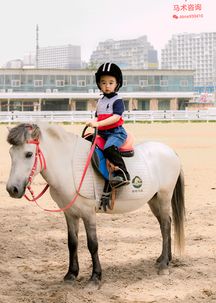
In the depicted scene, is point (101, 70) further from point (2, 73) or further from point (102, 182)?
point (2, 73)

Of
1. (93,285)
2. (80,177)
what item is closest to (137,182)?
(80,177)

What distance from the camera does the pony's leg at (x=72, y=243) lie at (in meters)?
5.14

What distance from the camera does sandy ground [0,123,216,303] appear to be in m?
4.84

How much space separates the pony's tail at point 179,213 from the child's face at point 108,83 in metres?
1.40

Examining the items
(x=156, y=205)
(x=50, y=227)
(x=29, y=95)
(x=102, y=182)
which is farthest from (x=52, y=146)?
(x=29, y=95)

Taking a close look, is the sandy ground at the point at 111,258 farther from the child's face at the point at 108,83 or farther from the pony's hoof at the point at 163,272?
the child's face at the point at 108,83

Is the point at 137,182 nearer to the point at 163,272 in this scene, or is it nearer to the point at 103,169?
the point at 103,169

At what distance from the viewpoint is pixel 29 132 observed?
4648mm

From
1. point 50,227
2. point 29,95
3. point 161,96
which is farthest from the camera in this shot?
point 161,96

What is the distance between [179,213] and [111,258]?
0.97 meters

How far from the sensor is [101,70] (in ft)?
16.7

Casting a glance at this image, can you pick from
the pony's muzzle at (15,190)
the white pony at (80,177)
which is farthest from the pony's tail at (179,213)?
the pony's muzzle at (15,190)

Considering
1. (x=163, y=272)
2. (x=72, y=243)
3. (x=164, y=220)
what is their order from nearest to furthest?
(x=72, y=243)
(x=163, y=272)
(x=164, y=220)

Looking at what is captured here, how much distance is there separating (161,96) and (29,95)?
1723 centimetres
